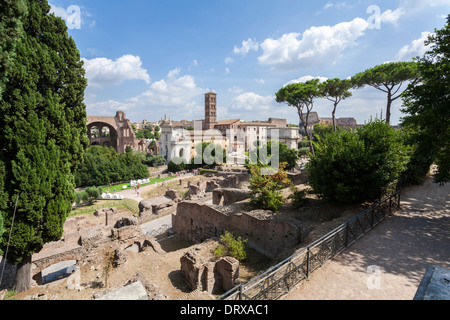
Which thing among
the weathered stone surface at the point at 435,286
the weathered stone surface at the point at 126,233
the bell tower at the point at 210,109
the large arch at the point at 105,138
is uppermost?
the bell tower at the point at 210,109

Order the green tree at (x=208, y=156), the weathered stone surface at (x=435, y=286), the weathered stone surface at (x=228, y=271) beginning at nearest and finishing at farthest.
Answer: the weathered stone surface at (x=435, y=286) → the weathered stone surface at (x=228, y=271) → the green tree at (x=208, y=156)

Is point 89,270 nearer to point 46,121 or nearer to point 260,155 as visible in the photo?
point 46,121

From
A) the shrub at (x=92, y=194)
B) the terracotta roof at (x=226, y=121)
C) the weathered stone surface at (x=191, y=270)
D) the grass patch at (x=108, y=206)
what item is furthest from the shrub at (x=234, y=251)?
the terracotta roof at (x=226, y=121)

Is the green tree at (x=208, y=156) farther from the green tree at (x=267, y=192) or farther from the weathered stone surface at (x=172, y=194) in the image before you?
the green tree at (x=267, y=192)

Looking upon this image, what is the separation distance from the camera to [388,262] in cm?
621

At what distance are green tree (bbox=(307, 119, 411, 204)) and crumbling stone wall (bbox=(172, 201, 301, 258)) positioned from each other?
8.63 feet

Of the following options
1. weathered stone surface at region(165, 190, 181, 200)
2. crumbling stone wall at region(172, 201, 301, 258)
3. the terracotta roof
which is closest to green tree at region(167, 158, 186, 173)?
weathered stone surface at region(165, 190, 181, 200)

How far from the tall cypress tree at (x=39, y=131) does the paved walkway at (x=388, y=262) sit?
8702 mm

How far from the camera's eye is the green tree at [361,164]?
948 centimetres

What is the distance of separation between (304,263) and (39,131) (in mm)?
9342

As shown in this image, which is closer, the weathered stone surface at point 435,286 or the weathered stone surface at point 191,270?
the weathered stone surface at point 435,286

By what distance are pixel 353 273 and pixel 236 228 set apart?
7.16 meters

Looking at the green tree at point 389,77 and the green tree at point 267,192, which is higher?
the green tree at point 389,77

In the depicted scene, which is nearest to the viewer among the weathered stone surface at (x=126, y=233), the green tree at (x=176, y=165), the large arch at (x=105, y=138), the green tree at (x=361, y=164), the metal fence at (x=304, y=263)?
the metal fence at (x=304, y=263)
